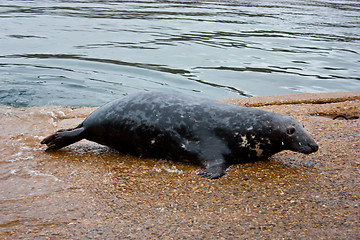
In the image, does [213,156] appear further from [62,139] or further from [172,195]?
[62,139]

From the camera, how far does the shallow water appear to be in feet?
25.4

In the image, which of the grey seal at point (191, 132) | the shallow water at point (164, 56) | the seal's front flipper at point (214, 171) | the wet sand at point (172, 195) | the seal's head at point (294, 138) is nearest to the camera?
the wet sand at point (172, 195)

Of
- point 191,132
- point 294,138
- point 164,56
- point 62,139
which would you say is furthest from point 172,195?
point 164,56

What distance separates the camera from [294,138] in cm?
358

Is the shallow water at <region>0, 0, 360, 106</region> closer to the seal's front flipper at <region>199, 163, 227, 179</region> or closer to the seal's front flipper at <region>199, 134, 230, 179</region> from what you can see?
the seal's front flipper at <region>199, 134, 230, 179</region>

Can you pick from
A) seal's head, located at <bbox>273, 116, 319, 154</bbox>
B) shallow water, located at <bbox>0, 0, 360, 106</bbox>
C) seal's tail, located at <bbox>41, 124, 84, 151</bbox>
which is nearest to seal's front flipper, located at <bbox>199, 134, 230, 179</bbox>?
seal's head, located at <bbox>273, 116, 319, 154</bbox>

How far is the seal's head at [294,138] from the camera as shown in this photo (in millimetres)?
3521

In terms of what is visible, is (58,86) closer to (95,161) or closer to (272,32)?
(95,161)

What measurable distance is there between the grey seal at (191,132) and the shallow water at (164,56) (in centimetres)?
296

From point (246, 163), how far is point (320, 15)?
722 inches

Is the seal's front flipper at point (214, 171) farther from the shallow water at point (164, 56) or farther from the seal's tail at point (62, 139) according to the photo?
the shallow water at point (164, 56)

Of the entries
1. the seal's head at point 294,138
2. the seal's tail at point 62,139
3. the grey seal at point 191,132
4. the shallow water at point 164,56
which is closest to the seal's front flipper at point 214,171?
the grey seal at point 191,132

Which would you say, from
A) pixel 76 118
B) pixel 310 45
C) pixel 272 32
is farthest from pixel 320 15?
pixel 76 118

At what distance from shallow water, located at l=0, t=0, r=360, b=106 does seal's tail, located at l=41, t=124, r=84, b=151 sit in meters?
2.59
